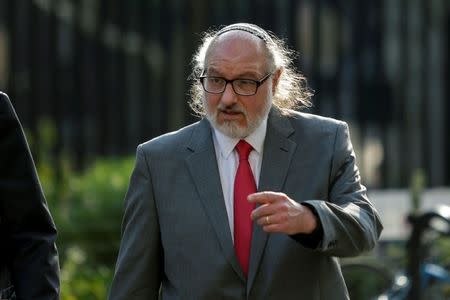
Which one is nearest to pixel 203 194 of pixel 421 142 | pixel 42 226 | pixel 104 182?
pixel 42 226

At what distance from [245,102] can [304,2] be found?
254 inches

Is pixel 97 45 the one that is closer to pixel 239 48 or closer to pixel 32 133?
pixel 32 133

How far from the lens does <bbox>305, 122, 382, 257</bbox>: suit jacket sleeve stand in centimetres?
478

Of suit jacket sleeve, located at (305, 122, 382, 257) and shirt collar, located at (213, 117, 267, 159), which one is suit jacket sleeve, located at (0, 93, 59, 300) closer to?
shirt collar, located at (213, 117, 267, 159)

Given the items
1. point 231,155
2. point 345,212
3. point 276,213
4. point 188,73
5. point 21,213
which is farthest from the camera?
point 188,73

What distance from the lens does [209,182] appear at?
5.14m

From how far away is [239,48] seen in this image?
508cm

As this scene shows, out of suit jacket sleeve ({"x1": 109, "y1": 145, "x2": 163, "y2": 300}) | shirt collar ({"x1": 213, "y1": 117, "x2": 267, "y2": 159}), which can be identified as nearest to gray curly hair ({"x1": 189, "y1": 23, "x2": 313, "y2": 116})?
shirt collar ({"x1": 213, "y1": 117, "x2": 267, "y2": 159})

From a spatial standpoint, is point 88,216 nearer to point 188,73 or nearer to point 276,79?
point 188,73

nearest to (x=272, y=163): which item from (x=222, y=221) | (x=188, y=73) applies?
(x=222, y=221)

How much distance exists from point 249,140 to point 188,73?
5997 mm

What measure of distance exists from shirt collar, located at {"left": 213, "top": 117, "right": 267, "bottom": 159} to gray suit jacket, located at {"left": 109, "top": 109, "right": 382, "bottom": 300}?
3cm

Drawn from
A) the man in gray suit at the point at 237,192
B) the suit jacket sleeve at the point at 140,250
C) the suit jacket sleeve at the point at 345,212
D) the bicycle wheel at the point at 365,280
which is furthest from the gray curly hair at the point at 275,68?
the bicycle wheel at the point at 365,280

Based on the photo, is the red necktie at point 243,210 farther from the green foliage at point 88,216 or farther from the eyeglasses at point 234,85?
the green foliage at point 88,216
